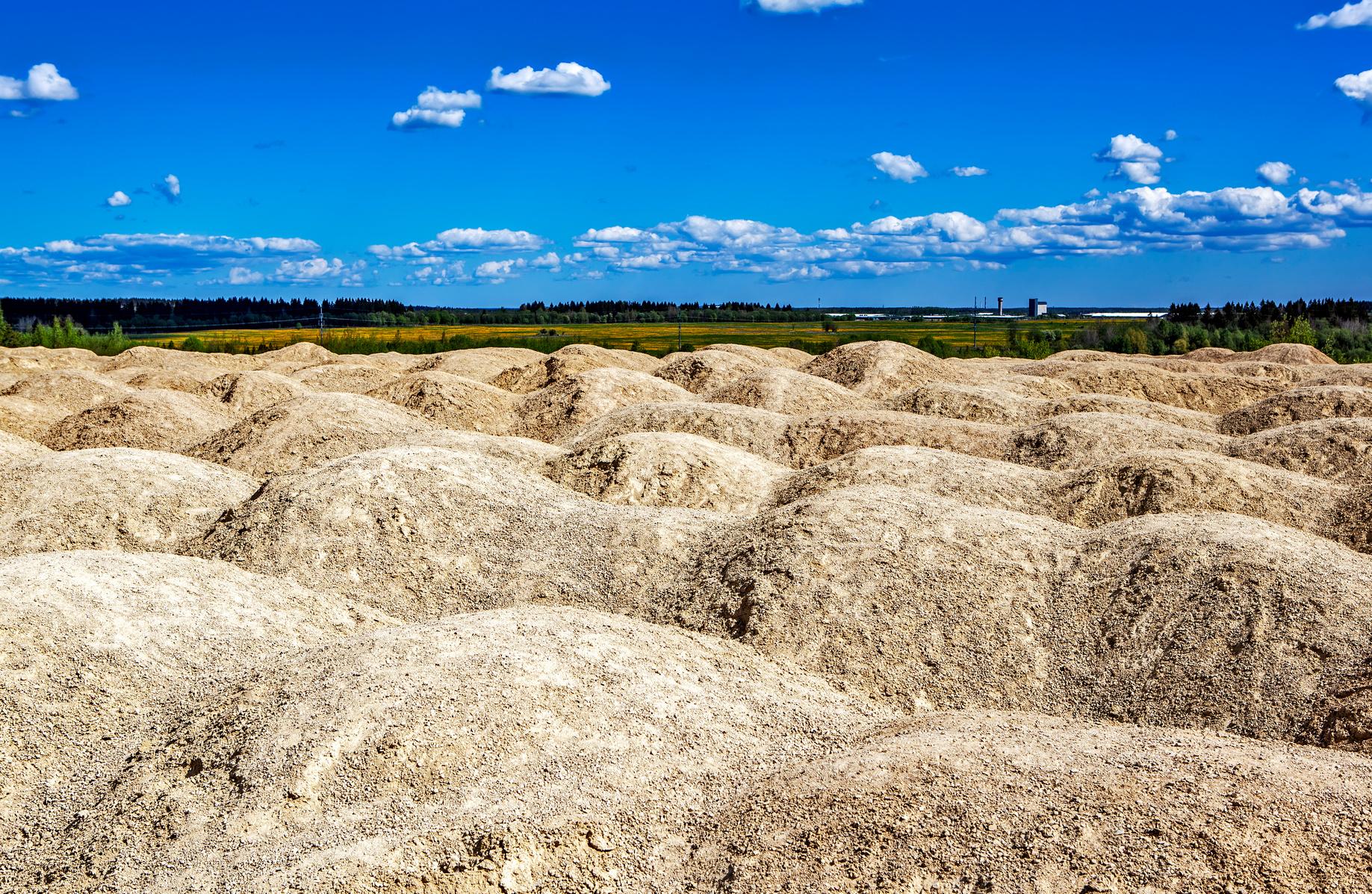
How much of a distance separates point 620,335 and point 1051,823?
187ft

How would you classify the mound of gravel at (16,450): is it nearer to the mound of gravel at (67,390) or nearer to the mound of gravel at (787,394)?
the mound of gravel at (67,390)

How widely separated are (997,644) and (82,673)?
23.7 feet

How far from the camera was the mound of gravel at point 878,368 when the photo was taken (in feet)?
87.3

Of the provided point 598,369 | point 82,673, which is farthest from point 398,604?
point 598,369

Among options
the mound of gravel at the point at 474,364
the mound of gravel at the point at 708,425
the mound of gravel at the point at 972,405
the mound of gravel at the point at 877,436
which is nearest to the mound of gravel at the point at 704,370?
the mound of gravel at the point at 474,364

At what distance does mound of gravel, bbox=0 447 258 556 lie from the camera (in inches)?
493

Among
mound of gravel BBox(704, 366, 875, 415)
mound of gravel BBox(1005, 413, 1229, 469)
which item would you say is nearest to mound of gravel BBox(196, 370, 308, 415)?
mound of gravel BBox(704, 366, 875, 415)

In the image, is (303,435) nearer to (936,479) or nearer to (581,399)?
(581,399)

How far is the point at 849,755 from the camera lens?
22.2 feet

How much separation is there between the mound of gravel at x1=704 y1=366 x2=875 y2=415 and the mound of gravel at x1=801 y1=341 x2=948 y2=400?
1.51m

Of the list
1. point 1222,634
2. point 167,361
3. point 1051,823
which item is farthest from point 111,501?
point 167,361

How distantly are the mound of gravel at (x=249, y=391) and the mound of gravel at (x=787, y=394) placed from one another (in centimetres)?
920

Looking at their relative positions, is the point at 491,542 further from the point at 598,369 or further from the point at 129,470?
the point at 598,369

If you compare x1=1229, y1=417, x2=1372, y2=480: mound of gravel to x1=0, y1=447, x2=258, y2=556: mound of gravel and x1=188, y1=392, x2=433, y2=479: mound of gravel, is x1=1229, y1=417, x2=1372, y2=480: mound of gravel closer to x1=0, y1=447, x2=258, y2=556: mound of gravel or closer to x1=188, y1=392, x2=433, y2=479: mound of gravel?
x1=188, y1=392, x2=433, y2=479: mound of gravel
